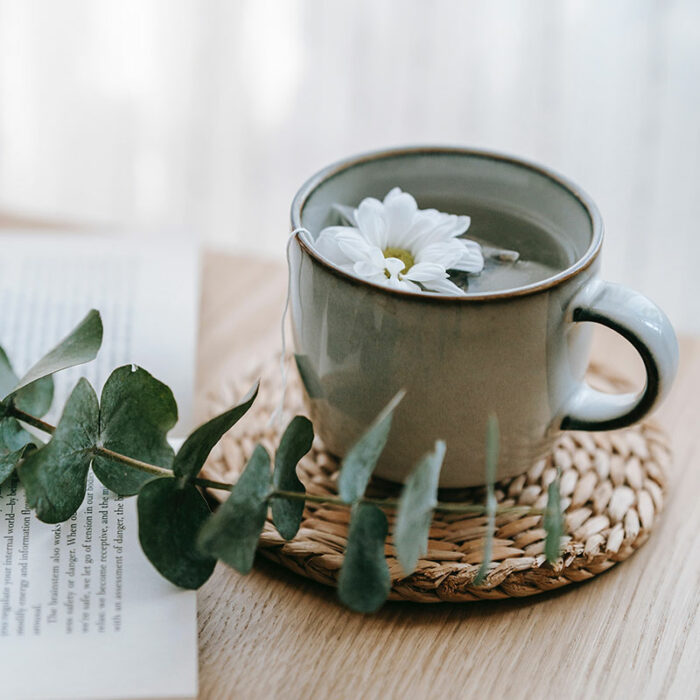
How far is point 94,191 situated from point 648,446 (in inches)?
35.0

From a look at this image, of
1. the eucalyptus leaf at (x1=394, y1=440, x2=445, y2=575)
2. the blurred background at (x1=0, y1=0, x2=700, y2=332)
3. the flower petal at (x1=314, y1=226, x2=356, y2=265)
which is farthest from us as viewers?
the blurred background at (x1=0, y1=0, x2=700, y2=332)

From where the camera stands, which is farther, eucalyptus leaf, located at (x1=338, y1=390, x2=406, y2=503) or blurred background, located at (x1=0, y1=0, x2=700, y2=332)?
blurred background, located at (x1=0, y1=0, x2=700, y2=332)

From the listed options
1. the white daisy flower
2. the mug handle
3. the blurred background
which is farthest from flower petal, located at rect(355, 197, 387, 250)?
the blurred background

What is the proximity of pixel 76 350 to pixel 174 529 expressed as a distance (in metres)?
0.11

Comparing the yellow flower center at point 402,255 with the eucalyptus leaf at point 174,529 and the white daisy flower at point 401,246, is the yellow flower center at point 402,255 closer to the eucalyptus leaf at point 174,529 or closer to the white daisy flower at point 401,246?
the white daisy flower at point 401,246

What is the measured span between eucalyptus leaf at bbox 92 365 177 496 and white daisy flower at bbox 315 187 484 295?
0.35 ft

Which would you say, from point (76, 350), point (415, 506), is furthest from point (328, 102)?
point (415, 506)

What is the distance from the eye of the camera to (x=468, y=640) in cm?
44

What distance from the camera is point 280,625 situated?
0.45m

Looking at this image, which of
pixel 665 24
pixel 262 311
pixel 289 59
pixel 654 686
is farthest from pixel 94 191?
pixel 654 686

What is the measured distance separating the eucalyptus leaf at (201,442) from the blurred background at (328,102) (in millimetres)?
554

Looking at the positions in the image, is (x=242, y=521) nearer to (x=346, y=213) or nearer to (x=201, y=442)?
(x=201, y=442)

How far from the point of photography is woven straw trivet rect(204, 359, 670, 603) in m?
0.45

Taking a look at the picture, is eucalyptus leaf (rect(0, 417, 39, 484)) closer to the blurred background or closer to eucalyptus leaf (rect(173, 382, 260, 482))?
eucalyptus leaf (rect(173, 382, 260, 482))
